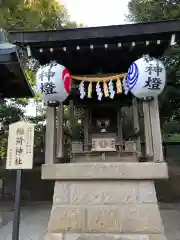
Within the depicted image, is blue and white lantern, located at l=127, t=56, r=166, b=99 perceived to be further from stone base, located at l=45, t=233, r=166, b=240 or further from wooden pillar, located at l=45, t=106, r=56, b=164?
stone base, located at l=45, t=233, r=166, b=240

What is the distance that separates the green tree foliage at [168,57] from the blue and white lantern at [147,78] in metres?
3.73

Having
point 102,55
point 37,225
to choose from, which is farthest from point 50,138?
point 37,225

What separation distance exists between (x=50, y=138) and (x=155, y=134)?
1965 mm

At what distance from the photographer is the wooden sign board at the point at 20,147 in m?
3.29

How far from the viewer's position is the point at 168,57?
899cm

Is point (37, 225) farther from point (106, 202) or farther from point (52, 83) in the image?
point (52, 83)

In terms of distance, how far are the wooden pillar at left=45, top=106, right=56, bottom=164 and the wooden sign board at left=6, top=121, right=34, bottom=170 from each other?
1.30 meters

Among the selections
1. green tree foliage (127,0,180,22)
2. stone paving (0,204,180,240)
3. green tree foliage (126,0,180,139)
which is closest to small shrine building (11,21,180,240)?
stone paving (0,204,180,240)

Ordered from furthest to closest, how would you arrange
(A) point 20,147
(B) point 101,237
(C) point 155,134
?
(C) point 155,134 → (B) point 101,237 → (A) point 20,147

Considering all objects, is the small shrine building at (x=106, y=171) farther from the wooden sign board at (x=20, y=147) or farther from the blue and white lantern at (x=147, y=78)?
the wooden sign board at (x=20, y=147)

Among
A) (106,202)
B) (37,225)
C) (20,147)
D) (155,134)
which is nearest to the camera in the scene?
(20,147)

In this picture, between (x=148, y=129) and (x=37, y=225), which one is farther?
(x=37, y=225)

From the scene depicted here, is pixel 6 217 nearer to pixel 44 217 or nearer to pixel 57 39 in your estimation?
pixel 44 217

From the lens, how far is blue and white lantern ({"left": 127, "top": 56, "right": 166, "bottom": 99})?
169 inches
